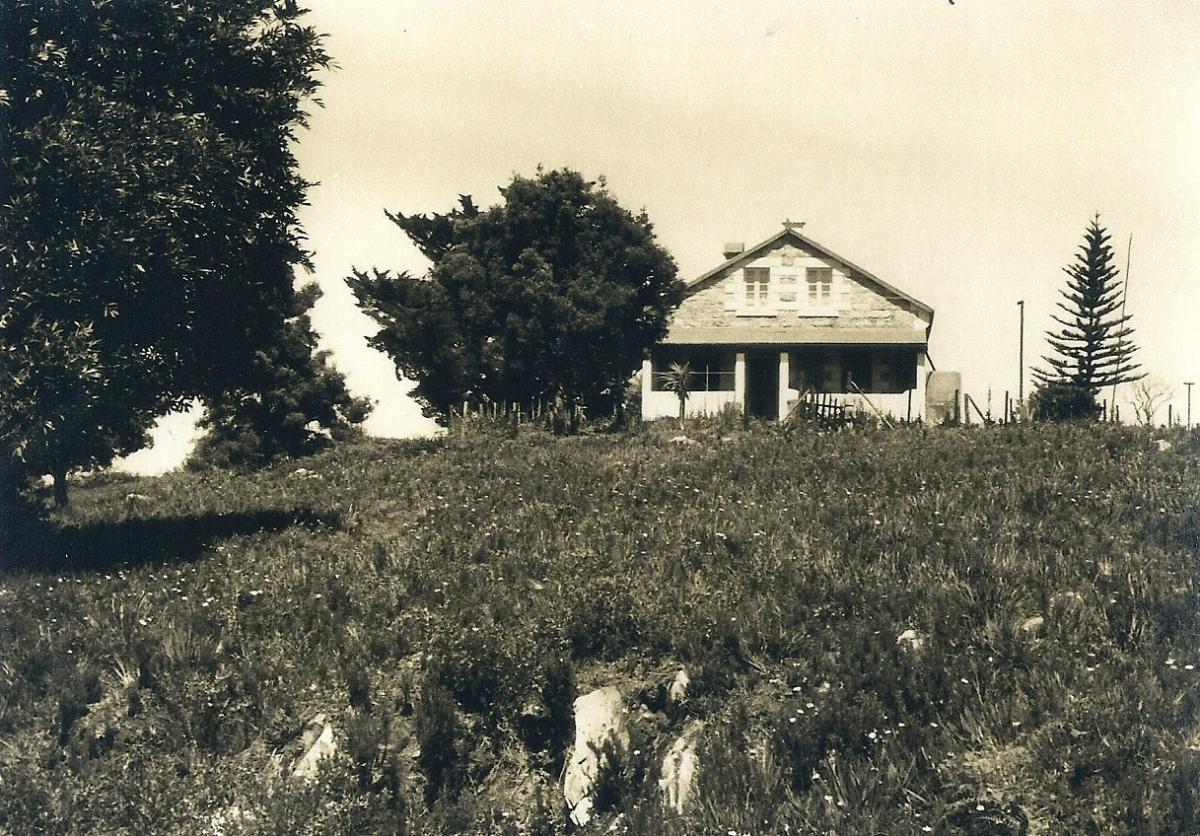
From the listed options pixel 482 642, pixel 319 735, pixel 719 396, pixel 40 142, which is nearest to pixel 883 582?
pixel 482 642

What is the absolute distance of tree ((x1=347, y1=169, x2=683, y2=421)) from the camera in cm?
2844

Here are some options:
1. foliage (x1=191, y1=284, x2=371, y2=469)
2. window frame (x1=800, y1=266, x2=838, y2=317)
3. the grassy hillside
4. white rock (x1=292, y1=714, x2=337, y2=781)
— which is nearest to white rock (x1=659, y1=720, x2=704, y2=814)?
the grassy hillside

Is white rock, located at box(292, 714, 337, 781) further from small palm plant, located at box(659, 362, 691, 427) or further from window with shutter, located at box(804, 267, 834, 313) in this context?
window with shutter, located at box(804, 267, 834, 313)

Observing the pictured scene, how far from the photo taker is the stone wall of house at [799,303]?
37.1 m

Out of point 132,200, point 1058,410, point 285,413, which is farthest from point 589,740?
point 285,413

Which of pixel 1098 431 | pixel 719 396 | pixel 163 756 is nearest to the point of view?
pixel 163 756

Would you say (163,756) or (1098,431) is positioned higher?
(1098,431)

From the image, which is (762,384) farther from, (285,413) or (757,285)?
(285,413)

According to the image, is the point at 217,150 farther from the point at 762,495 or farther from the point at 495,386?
the point at 495,386

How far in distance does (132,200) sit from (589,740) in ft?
29.3

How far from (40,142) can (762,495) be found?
10036 mm

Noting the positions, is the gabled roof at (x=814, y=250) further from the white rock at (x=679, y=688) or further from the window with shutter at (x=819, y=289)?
the white rock at (x=679, y=688)

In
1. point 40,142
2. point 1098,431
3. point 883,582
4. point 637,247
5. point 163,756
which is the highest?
point 637,247

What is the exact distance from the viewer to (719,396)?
37062 mm
